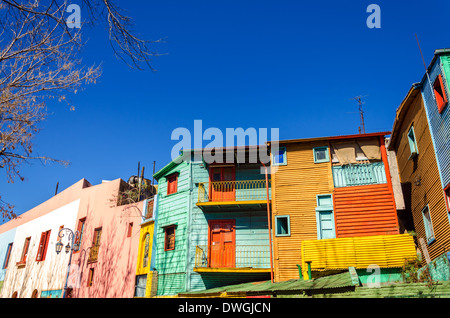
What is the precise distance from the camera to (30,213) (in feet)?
126

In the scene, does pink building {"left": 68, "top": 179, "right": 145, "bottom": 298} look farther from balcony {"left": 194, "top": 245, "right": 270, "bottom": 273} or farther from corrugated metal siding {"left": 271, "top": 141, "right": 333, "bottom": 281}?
corrugated metal siding {"left": 271, "top": 141, "right": 333, "bottom": 281}

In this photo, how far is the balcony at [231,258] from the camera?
786 inches

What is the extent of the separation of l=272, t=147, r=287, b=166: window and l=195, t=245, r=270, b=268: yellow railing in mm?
4745

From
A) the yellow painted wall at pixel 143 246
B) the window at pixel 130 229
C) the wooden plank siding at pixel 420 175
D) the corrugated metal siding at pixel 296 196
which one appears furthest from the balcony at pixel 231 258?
the wooden plank siding at pixel 420 175

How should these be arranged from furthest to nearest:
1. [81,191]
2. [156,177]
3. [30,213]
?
[30,213] → [81,191] → [156,177]

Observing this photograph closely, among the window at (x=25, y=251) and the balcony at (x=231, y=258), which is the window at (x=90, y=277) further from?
the window at (x=25, y=251)

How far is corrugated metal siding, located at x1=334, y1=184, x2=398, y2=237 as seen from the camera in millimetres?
17516

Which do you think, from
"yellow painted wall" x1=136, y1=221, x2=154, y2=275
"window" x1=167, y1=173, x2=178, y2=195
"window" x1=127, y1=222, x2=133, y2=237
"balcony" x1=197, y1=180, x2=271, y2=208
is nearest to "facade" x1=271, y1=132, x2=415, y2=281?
"balcony" x1=197, y1=180, x2=271, y2=208

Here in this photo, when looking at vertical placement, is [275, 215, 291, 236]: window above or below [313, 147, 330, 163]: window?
below

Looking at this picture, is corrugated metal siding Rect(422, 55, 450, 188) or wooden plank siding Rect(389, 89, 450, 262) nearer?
corrugated metal siding Rect(422, 55, 450, 188)

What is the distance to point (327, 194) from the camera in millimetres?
18828

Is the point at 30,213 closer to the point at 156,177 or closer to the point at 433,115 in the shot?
the point at 156,177
